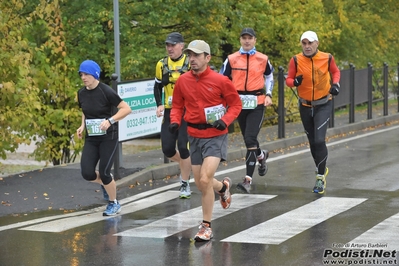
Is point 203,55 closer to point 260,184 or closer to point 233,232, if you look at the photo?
point 233,232

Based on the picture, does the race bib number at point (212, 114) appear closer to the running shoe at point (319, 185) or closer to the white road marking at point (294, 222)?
the white road marking at point (294, 222)

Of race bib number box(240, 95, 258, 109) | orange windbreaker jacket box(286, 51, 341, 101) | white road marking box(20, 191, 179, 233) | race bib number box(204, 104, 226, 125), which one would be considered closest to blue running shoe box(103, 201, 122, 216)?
white road marking box(20, 191, 179, 233)

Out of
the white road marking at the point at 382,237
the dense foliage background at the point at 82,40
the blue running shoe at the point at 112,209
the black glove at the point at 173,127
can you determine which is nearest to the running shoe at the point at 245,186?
the blue running shoe at the point at 112,209

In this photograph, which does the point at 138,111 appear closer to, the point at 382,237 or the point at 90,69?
the point at 90,69

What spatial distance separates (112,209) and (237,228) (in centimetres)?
167

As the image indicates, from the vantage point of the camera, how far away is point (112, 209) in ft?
33.5

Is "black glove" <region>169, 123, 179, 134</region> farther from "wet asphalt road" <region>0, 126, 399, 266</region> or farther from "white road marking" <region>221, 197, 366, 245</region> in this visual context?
"white road marking" <region>221, 197, 366, 245</region>

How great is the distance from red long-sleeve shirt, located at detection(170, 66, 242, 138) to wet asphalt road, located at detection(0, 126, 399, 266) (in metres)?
1.10

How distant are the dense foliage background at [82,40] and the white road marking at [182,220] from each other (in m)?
4.29

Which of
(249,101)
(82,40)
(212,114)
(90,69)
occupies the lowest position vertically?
(249,101)

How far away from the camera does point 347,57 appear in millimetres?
28781

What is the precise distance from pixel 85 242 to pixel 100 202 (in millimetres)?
2565

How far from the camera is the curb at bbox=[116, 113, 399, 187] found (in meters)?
12.8

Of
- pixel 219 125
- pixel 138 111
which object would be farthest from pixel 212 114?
pixel 138 111
